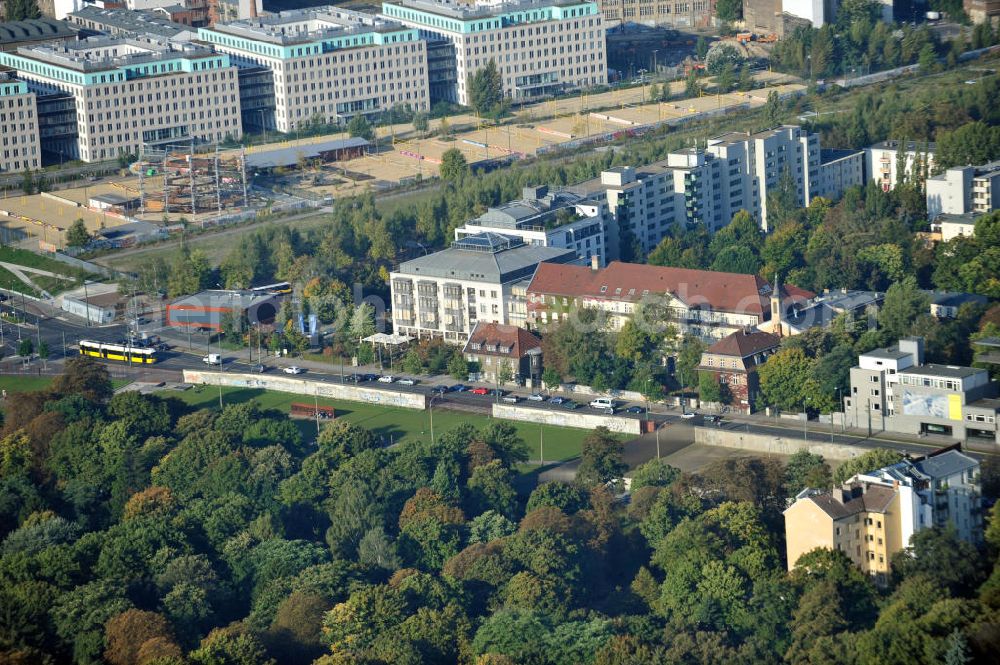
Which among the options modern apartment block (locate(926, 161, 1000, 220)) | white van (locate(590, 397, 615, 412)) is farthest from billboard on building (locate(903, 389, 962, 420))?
modern apartment block (locate(926, 161, 1000, 220))

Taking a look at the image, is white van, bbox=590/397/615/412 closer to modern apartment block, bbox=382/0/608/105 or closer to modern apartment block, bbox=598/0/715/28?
modern apartment block, bbox=382/0/608/105

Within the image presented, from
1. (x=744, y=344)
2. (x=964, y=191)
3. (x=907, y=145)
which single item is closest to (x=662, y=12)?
(x=907, y=145)

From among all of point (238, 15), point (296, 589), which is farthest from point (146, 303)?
point (238, 15)

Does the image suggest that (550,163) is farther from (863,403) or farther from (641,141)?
(863,403)

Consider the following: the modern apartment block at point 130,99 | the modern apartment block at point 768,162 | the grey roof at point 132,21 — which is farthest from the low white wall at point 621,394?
the grey roof at point 132,21

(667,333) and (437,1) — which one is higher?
(437,1)
